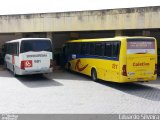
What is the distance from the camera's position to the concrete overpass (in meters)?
17.2

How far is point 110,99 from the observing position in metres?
10.8

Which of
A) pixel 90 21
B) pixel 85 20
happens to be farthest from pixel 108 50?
pixel 85 20

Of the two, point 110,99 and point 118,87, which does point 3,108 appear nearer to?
point 110,99

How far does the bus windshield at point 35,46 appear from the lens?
15547mm

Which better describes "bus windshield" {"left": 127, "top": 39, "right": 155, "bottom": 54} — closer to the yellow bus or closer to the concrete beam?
the yellow bus

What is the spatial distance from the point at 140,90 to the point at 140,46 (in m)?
2.21

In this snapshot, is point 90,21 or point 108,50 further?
point 90,21

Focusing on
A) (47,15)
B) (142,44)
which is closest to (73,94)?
(142,44)

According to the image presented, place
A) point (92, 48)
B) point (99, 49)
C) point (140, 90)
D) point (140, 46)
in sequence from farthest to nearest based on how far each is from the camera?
point (92, 48)
point (99, 49)
point (140, 90)
point (140, 46)

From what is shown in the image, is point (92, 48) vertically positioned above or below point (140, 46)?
below

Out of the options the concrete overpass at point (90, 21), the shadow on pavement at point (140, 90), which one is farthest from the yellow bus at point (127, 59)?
the concrete overpass at point (90, 21)

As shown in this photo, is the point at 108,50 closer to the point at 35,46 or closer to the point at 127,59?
the point at 127,59

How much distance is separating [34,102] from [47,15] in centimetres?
1174

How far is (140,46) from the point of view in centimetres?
1264
